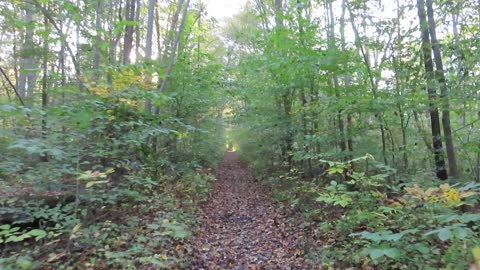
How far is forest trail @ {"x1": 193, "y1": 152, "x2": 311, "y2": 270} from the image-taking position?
503 cm

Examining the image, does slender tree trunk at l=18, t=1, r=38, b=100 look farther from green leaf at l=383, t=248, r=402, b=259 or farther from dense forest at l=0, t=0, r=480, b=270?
green leaf at l=383, t=248, r=402, b=259

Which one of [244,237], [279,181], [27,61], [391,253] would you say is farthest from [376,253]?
[27,61]

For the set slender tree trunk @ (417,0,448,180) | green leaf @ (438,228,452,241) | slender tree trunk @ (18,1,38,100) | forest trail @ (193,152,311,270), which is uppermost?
slender tree trunk @ (18,1,38,100)

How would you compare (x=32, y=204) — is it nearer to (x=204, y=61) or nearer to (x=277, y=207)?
(x=277, y=207)

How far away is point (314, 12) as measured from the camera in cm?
1363

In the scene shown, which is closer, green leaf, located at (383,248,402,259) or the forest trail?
green leaf, located at (383,248,402,259)

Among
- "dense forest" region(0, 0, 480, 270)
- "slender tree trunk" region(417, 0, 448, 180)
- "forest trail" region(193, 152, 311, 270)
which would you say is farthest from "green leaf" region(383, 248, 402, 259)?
"slender tree trunk" region(417, 0, 448, 180)

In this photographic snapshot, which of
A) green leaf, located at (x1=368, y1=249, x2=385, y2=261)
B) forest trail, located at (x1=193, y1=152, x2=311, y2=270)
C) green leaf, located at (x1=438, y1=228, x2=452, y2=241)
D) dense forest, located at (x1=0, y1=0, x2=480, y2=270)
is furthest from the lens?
forest trail, located at (x1=193, y1=152, x2=311, y2=270)

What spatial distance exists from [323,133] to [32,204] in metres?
6.77

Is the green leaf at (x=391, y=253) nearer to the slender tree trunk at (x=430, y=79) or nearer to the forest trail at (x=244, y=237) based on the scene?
the forest trail at (x=244, y=237)

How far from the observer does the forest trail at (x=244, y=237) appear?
5027 millimetres

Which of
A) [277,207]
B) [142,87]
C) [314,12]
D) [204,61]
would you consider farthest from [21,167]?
[314,12]

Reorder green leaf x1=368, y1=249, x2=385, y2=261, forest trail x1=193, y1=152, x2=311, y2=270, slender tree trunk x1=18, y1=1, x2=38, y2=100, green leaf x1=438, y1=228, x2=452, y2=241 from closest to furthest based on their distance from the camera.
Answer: green leaf x1=438, y1=228, x2=452, y2=241
green leaf x1=368, y1=249, x2=385, y2=261
forest trail x1=193, y1=152, x2=311, y2=270
slender tree trunk x1=18, y1=1, x2=38, y2=100

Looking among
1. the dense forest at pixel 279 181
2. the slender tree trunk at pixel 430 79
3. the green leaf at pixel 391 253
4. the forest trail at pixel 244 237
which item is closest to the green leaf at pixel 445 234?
the dense forest at pixel 279 181
